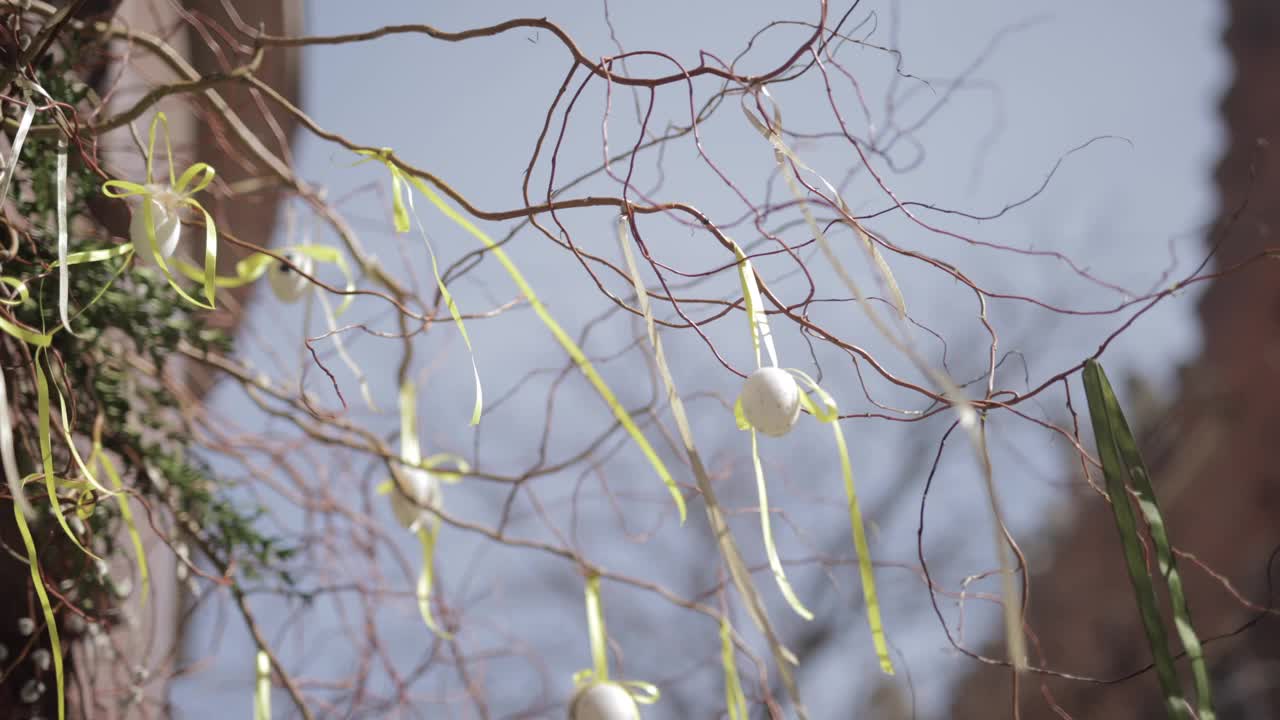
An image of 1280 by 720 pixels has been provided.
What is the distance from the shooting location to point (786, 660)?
0.23 meters

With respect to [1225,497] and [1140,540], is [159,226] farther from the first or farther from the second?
[1225,497]

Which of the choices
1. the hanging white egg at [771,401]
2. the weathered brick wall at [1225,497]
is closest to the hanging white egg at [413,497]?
the hanging white egg at [771,401]

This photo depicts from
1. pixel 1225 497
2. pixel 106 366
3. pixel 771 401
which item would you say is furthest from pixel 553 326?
pixel 1225 497

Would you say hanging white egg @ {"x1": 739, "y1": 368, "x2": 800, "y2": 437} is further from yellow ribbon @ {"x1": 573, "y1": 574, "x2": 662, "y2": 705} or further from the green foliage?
the green foliage

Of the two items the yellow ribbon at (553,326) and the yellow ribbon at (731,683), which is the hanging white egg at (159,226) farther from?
the yellow ribbon at (731,683)

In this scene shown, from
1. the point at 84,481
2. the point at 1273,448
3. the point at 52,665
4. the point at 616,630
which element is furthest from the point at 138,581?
the point at 1273,448

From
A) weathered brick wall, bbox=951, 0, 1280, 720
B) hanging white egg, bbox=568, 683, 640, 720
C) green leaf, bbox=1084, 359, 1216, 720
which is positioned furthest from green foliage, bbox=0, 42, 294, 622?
weathered brick wall, bbox=951, 0, 1280, 720

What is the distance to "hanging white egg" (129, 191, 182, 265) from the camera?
0.29 metres

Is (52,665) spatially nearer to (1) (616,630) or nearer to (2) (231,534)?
(2) (231,534)

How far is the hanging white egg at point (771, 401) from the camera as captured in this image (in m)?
0.26

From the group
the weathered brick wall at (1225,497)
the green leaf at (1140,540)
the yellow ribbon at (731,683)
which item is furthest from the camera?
the weathered brick wall at (1225,497)

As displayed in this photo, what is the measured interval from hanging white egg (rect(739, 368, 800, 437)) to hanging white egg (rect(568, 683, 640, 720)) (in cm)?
11

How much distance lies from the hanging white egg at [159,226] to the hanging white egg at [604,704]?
18 cm

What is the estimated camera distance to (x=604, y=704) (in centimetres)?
32
